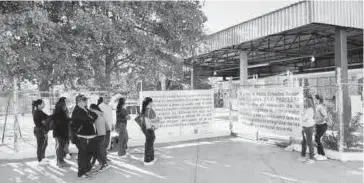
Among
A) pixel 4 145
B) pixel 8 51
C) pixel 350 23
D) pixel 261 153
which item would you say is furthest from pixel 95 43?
pixel 350 23

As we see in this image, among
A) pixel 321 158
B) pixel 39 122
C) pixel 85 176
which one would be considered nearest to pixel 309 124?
→ pixel 321 158

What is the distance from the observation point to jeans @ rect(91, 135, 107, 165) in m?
6.29

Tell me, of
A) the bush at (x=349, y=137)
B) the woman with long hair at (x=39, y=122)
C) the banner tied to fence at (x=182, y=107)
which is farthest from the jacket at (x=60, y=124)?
the bush at (x=349, y=137)

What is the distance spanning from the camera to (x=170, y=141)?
10391mm

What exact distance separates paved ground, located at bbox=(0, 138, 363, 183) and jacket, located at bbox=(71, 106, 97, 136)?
0.93 metres

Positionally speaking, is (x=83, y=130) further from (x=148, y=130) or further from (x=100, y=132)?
(x=148, y=130)

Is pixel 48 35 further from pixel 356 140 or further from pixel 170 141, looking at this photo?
pixel 356 140

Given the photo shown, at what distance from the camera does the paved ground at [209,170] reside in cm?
600

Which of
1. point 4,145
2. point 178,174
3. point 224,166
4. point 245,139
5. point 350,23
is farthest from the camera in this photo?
point 350,23

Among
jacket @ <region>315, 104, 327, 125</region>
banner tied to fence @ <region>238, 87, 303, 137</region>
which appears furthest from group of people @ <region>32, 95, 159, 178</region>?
banner tied to fence @ <region>238, 87, 303, 137</region>

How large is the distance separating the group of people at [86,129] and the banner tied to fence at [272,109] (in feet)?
12.2

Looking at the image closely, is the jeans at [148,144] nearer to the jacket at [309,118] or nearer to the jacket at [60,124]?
the jacket at [60,124]

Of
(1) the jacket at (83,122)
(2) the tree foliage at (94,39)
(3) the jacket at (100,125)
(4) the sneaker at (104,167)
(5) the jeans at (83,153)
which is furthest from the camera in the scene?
(2) the tree foliage at (94,39)

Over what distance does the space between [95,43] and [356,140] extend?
24.6 feet
